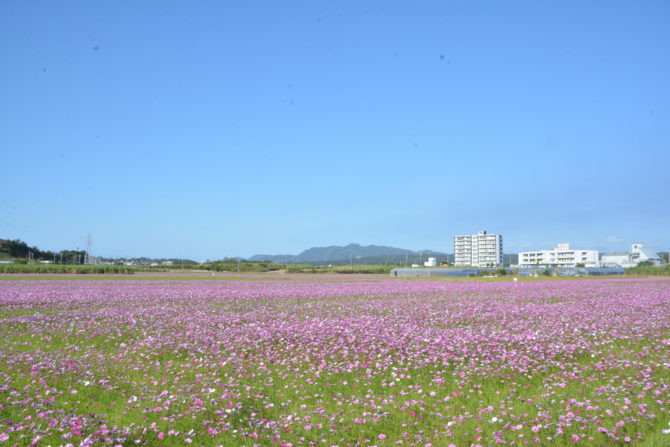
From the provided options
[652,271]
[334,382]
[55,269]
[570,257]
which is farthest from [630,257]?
[334,382]

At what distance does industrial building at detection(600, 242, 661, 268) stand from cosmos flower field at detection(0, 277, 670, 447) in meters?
174

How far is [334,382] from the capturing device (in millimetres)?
7383

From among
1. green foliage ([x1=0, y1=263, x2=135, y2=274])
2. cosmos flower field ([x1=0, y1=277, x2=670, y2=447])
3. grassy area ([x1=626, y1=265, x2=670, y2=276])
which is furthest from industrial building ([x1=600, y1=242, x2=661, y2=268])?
cosmos flower field ([x1=0, y1=277, x2=670, y2=447])

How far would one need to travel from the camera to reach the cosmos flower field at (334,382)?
5.23m

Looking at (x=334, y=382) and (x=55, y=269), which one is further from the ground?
(x=334, y=382)

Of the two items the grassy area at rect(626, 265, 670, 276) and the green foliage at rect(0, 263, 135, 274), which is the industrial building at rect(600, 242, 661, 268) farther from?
the green foliage at rect(0, 263, 135, 274)

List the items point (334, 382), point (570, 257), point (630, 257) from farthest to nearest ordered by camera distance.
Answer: point (570, 257) → point (630, 257) → point (334, 382)

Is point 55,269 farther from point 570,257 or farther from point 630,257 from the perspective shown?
point 570,257

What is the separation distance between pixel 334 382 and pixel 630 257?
191444mm

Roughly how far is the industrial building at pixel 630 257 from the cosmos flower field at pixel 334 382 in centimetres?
17447

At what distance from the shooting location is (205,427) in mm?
5449

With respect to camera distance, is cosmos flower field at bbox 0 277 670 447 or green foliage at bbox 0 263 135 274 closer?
cosmos flower field at bbox 0 277 670 447

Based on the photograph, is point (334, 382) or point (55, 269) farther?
point (55, 269)

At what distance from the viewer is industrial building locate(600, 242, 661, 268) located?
6255 inches
